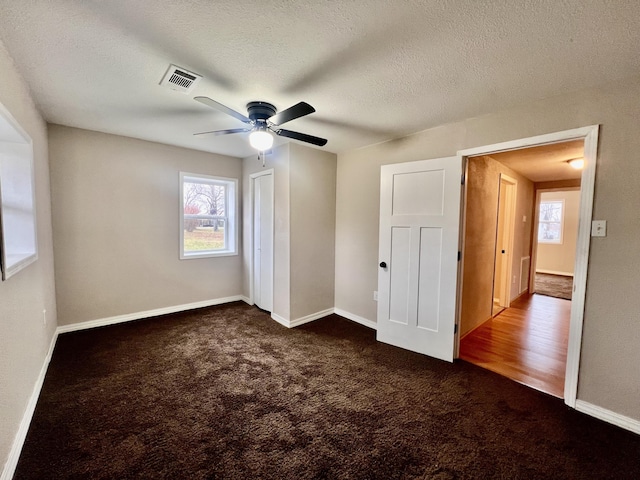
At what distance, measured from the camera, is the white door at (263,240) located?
3.88 m

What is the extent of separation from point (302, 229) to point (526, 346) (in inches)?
116

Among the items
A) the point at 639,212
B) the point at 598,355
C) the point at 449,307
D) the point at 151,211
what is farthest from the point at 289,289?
the point at 639,212

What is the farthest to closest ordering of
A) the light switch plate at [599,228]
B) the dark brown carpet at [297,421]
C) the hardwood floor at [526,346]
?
the hardwood floor at [526,346] < the light switch plate at [599,228] < the dark brown carpet at [297,421]

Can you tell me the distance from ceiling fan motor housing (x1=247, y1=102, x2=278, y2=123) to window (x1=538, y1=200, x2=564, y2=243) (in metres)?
8.42

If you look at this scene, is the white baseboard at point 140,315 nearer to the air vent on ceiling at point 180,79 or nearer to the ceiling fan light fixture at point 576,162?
the air vent on ceiling at point 180,79

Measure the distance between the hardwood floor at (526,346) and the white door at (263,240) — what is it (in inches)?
103

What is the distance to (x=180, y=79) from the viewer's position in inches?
76.0

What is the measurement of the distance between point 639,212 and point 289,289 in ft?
10.4

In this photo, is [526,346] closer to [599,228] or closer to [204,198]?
[599,228]

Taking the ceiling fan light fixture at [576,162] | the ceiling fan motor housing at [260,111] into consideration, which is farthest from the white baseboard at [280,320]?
the ceiling fan light fixture at [576,162]

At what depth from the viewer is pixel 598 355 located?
1989mm

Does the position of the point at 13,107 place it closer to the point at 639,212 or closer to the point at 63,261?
the point at 63,261

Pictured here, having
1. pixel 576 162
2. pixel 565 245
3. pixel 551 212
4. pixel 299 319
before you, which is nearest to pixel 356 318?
pixel 299 319

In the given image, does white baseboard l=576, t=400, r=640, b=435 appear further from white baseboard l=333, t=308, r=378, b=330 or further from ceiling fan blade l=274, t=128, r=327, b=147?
ceiling fan blade l=274, t=128, r=327, b=147
